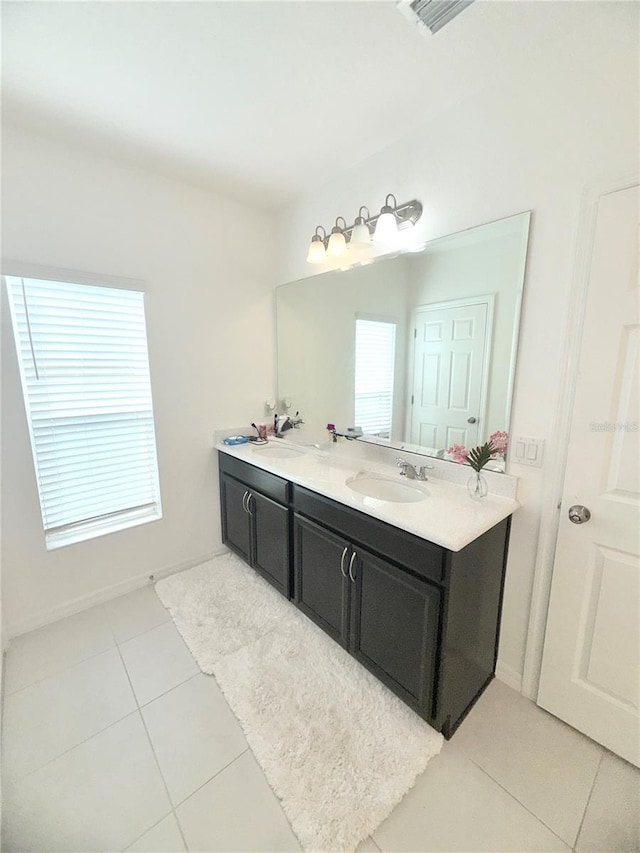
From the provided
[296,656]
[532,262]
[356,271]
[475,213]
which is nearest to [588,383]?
[532,262]

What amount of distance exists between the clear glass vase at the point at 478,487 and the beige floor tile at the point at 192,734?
53.7 inches

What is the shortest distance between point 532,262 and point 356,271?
3.26ft

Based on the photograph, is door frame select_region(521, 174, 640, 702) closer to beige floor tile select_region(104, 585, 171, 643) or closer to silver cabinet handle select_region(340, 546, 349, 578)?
silver cabinet handle select_region(340, 546, 349, 578)

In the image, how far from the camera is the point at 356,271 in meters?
2.06

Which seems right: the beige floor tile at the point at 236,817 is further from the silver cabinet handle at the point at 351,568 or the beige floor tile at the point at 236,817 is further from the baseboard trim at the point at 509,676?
the baseboard trim at the point at 509,676

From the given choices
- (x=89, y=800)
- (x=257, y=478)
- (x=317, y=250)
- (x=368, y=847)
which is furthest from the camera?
(x=257, y=478)

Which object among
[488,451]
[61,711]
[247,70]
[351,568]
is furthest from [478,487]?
[61,711]

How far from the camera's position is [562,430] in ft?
4.30

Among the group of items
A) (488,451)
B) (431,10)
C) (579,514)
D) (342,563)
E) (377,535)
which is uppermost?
(431,10)

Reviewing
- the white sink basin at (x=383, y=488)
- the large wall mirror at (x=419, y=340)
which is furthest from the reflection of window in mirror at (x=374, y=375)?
the white sink basin at (x=383, y=488)

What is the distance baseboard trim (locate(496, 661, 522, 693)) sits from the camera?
1.54m

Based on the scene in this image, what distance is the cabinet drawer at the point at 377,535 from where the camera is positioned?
47.7 inches

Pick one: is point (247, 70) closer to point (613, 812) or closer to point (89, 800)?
point (89, 800)

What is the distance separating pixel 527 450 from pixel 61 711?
2265 millimetres
